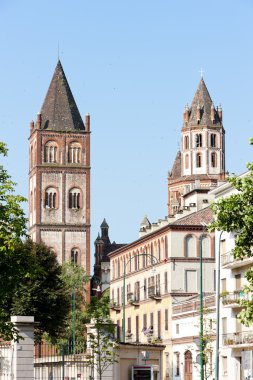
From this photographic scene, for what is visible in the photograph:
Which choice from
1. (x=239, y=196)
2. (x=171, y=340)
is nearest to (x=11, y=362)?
(x=239, y=196)

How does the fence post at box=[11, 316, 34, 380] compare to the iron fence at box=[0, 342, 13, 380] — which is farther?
the iron fence at box=[0, 342, 13, 380]

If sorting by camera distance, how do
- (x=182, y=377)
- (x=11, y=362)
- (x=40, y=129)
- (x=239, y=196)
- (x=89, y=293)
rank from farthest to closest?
(x=40, y=129) < (x=89, y=293) < (x=182, y=377) < (x=11, y=362) < (x=239, y=196)

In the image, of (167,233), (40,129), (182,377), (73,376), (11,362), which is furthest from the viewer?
(40,129)

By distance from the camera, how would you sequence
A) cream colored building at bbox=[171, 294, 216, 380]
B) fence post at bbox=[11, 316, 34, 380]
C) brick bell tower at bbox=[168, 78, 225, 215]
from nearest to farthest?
1. fence post at bbox=[11, 316, 34, 380]
2. cream colored building at bbox=[171, 294, 216, 380]
3. brick bell tower at bbox=[168, 78, 225, 215]

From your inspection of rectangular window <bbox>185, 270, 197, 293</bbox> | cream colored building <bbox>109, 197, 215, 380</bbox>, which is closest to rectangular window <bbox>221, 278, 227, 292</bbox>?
cream colored building <bbox>109, 197, 215, 380</bbox>

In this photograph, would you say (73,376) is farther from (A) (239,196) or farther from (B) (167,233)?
(B) (167,233)

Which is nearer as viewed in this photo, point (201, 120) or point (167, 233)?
point (167, 233)

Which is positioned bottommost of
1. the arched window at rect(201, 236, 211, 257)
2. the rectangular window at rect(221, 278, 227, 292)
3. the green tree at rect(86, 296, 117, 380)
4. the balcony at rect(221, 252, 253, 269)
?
the green tree at rect(86, 296, 117, 380)

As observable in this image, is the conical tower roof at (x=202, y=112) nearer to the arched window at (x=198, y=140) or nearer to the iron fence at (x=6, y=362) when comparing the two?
the arched window at (x=198, y=140)

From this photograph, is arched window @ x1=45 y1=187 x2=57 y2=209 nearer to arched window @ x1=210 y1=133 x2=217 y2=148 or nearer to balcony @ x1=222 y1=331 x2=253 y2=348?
arched window @ x1=210 y1=133 x2=217 y2=148

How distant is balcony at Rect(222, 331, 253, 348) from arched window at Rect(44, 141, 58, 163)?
109 meters

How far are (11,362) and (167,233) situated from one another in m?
62.4

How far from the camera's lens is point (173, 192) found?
199625 millimetres

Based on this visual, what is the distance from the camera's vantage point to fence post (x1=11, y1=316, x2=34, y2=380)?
168 feet
